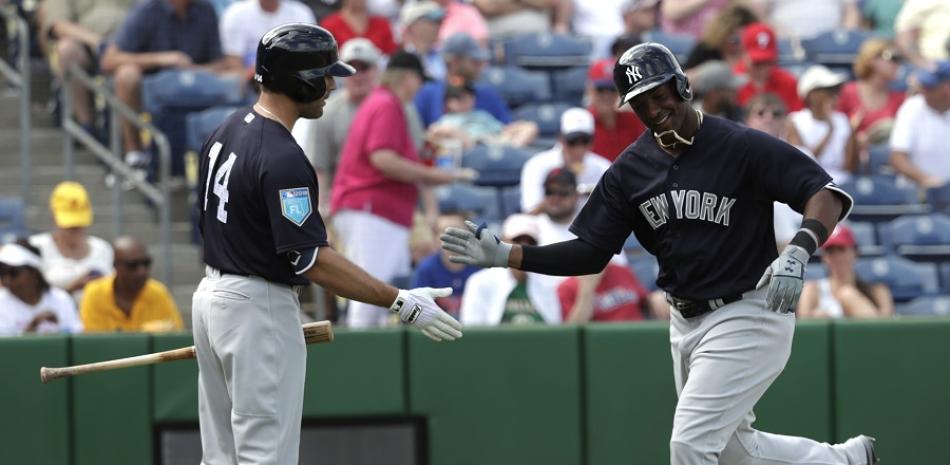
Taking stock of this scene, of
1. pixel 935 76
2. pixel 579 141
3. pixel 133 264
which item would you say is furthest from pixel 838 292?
pixel 133 264

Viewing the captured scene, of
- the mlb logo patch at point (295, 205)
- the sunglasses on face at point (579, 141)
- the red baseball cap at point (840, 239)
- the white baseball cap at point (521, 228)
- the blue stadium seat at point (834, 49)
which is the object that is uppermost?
the blue stadium seat at point (834, 49)

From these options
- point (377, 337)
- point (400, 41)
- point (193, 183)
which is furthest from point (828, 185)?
point (400, 41)

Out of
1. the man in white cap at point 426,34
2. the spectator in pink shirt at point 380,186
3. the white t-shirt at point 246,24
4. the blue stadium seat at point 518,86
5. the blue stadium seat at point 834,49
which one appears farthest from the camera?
the blue stadium seat at point 834,49

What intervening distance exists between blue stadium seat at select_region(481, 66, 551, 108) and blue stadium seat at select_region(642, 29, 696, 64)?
0.94m

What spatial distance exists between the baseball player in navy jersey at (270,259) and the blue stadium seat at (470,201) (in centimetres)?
452

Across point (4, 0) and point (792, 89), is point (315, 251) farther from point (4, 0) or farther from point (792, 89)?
point (4, 0)

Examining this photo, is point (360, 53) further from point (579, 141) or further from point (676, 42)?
point (676, 42)

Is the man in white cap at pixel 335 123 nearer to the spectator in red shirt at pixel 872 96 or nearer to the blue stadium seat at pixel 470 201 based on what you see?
the blue stadium seat at pixel 470 201

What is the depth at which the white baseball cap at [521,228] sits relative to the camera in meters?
8.17

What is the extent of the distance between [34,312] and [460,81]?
3.52 m

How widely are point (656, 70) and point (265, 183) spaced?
1.41 metres

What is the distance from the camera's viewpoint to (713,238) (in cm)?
534

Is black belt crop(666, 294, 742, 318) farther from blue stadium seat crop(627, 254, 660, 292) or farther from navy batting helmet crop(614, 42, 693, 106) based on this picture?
blue stadium seat crop(627, 254, 660, 292)

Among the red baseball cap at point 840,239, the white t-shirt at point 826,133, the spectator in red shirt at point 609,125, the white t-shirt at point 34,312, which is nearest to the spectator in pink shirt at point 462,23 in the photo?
the spectator in red shirt at point 609,125
